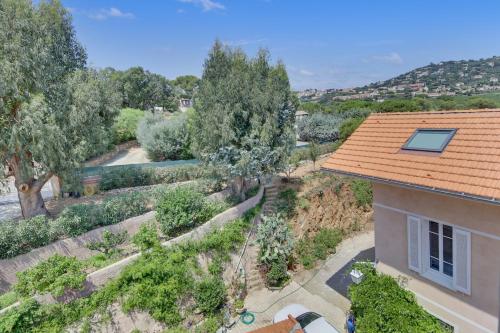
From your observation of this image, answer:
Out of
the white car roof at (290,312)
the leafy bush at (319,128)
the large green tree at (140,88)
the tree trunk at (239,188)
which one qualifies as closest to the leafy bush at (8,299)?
the white car roof at (290,312)

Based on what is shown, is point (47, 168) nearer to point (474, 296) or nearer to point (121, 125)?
point (474, 296)

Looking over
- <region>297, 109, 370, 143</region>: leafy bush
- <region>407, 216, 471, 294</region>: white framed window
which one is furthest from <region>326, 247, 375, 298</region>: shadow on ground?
<region>297, 109, 370, 143</region>: leafy bush

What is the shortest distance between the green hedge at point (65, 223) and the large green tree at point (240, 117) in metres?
4.88

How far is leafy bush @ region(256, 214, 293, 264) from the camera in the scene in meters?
16.9

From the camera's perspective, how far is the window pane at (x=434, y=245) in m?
8.94

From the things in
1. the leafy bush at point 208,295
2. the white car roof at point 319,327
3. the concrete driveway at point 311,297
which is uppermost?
the leafy bush at point 208,295

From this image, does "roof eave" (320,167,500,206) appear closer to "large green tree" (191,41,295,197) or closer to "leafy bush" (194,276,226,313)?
"large green tree" (191,41,295,197)

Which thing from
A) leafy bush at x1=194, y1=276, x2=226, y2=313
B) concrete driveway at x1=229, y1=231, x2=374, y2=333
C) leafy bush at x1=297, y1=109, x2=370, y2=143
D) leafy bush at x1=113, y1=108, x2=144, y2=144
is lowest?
concrete driveway at x1=229, y1=231, x2=374, y2=333

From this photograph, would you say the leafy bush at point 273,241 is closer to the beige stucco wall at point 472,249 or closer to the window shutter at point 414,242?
the beige stucco wall at point 472,249

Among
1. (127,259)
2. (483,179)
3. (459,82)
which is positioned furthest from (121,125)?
(459,82)

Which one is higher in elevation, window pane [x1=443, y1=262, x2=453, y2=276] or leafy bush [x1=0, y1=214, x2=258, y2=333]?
window pane [x1=443, y1=262, x2=453, y2=276]

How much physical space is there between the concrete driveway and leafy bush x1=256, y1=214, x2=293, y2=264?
162 centimetres

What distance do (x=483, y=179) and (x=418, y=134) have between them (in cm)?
315

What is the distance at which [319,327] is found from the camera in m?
12.1
